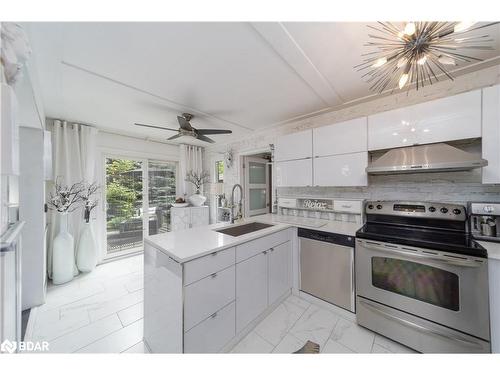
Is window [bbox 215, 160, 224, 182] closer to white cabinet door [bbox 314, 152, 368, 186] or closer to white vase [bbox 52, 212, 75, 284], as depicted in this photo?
white cabinet door [bbox 314, 152, 368, 186]

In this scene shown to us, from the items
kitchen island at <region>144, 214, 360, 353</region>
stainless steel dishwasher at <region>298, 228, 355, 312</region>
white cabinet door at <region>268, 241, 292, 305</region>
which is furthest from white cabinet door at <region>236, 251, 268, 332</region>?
stainless steel dishwasher at <region>298, 228, 355, 312</region>

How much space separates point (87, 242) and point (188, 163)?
230cm

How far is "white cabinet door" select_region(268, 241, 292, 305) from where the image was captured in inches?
74.4

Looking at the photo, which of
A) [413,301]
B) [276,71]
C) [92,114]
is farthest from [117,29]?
[413,301]

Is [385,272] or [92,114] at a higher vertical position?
[92,114]

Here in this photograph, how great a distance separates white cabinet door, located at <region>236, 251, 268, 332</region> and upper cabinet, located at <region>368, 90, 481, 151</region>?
1.75 meters

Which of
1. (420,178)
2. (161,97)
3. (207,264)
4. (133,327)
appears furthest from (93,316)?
(420,178)

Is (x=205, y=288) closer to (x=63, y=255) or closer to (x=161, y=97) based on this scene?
(x=161, y=97)

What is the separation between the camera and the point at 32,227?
2053 millimetres

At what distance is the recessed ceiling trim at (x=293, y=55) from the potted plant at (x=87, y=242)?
331 cm
